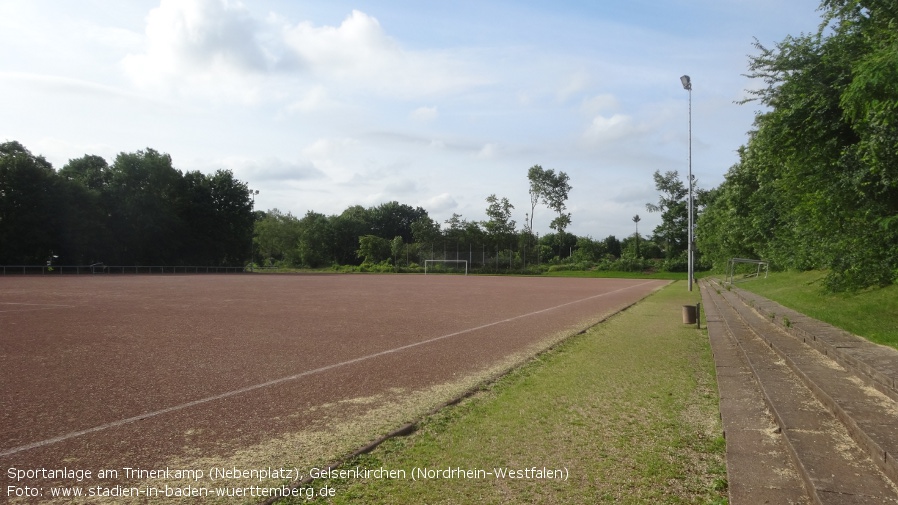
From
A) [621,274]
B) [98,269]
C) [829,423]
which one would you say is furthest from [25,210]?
[829,423]

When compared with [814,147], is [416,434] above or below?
below

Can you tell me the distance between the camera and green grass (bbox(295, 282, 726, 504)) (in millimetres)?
3916

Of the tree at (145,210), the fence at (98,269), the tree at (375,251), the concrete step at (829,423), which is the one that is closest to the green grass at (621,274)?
the tree at (375,251)

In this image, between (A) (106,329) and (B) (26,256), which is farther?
(B) (26,256)

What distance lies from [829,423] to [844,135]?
886cm

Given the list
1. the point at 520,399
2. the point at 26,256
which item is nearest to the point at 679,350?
the point at 520,399

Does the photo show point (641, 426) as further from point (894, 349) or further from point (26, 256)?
point (26, 256)

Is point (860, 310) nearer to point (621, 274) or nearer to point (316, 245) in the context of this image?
point (621, 274)

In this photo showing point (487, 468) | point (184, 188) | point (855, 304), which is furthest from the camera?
point (184, 188)

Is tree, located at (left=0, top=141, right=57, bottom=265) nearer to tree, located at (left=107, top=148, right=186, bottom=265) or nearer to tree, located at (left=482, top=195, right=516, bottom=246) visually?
tree, located at (left=107, top=148, right=186, bottom=265)

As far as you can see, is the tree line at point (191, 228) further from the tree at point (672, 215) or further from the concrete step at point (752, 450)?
the concrete step at point (752, 450)

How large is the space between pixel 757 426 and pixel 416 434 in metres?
3.03

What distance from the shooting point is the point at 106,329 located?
1251cm

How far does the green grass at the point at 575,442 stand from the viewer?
154 inches
